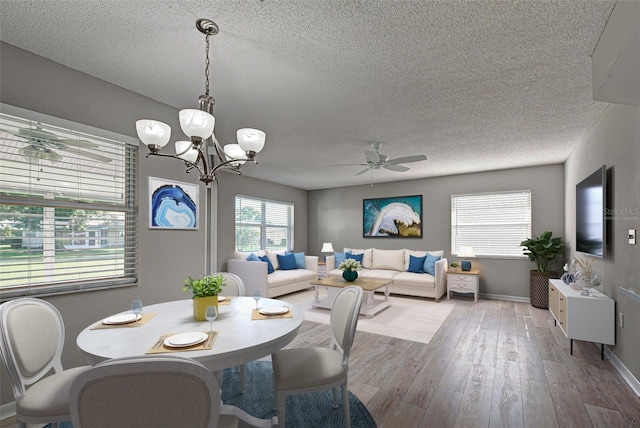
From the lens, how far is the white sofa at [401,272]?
566cm

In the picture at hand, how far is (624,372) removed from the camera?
Result: 8.68ft

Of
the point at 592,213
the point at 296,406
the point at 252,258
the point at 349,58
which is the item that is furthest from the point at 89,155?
the point at 592,213

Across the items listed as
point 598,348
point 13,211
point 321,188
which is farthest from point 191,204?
point 321,188

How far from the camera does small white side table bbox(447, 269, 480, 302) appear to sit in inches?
222

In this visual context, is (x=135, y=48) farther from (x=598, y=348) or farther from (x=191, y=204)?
(x=598, y=348)

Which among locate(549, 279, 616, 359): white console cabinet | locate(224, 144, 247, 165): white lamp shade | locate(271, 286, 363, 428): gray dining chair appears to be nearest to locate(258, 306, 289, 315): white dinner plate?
locate(271, 286, 363, 428): gray dining chair

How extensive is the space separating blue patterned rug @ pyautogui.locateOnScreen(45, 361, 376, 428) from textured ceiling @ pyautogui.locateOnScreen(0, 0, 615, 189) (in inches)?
100

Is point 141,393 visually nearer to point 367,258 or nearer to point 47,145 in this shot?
point 47,145

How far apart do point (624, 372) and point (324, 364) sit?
107 inches

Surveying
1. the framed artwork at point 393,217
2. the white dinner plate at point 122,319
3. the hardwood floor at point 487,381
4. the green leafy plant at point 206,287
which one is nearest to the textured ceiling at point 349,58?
the green leafy plant at point 206,287

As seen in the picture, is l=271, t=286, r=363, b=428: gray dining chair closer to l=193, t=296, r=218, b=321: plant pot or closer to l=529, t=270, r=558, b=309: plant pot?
l=193, t=296, r=218, b=321: plant pot

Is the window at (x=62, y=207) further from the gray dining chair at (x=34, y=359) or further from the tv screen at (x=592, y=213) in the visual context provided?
the tv screen at (x=592, y=213)

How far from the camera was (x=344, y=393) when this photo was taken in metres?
1.93

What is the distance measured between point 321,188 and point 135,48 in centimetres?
632
